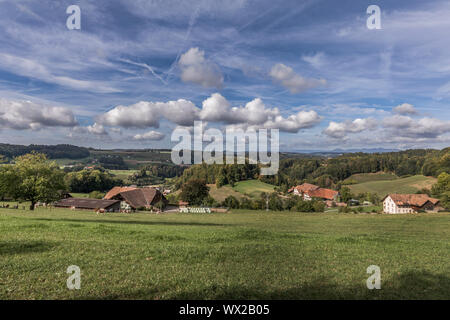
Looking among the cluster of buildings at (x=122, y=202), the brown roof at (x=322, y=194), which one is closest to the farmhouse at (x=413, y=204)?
the brown roof at (x=322, y=194)

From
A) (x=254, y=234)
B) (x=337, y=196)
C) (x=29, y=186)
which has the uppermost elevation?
(x=29, y=186)

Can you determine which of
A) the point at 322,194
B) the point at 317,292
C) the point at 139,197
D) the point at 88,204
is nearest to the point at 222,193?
the point at 139,197

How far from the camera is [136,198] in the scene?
82125 mm

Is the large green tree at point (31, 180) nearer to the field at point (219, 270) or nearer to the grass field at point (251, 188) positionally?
the field at point (219, 270)

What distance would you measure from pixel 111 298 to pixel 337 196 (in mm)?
124602

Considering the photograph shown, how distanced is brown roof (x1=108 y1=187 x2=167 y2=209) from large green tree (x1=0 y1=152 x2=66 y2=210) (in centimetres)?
4166

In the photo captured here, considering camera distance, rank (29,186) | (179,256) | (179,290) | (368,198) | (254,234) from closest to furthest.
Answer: (179,290) < (179,256) < (254,234) < (29,186) < (368,198)

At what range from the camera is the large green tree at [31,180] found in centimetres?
3388

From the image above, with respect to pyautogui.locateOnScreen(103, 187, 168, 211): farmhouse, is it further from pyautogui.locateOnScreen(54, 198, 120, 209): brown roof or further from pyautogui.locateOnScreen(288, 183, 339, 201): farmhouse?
pyautogui.locateOnScreen(288, 183, 339, 201): farmhouse

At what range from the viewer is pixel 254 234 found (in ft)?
55.9

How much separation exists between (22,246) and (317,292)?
12563mm
